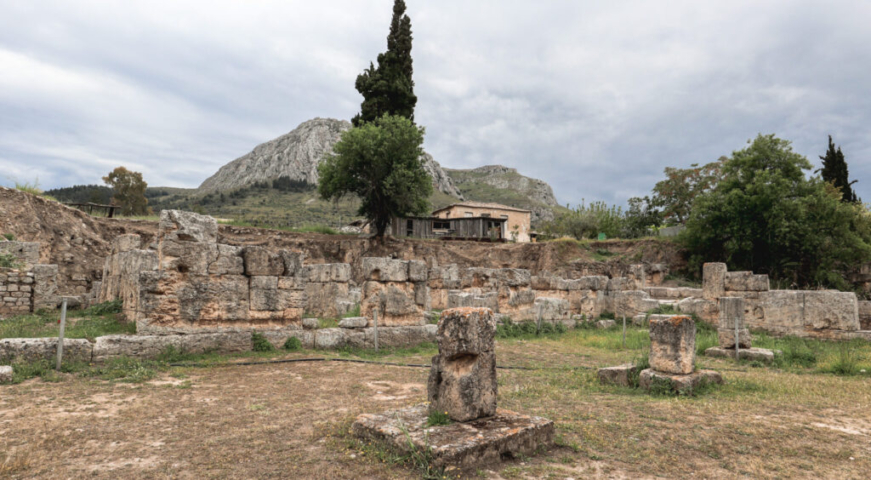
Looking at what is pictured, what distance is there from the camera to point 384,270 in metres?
11.3

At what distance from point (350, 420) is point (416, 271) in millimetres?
6557

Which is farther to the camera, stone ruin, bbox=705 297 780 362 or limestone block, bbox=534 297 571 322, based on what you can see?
limestone block, bbox=534 297 571 322

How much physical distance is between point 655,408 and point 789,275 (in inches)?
1017

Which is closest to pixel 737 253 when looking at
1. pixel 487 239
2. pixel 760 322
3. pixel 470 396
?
pixel 760 322

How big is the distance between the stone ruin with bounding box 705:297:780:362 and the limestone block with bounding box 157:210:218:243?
11885 millimetres

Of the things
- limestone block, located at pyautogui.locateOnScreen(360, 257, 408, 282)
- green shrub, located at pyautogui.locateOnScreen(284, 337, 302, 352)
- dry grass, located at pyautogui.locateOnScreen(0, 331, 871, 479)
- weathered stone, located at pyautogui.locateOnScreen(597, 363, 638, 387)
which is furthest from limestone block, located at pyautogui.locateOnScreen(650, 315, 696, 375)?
green shrub, located at pyautogui.locateOnScreen(284, 337, 302, 352)

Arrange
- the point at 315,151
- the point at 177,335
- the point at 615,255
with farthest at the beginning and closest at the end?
the point at 315,151 → the point at 615,255 → the point at 177,335

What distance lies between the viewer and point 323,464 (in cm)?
400

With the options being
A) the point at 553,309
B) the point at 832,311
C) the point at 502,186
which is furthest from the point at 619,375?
the point at 502,186

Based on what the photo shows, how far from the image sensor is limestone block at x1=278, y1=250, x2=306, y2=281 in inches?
394

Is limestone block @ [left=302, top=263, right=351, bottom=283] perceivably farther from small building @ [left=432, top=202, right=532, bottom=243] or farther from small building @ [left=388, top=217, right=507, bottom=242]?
small building @ [left=432, top=202, right=532, bottom=243]

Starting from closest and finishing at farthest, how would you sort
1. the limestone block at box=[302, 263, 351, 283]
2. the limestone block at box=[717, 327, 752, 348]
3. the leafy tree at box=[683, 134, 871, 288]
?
1. the limestone block at box=[717, 327, 752, 348]
2. the limestone block at box=[302, 263, 351, 283]
3. the leafy tree at box=[683, 134, 871, 288]

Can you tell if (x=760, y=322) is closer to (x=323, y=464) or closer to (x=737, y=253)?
(x=323, y=464)

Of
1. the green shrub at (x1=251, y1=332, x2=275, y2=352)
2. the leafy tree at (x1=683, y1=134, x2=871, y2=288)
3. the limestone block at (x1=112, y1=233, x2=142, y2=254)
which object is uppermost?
the leafy tree at (x1=683, y1=134, x2=871, y2=288)
